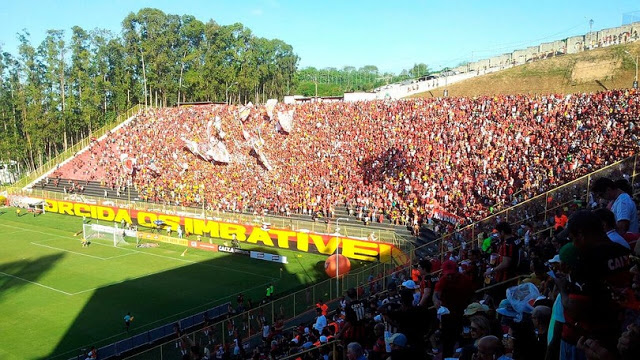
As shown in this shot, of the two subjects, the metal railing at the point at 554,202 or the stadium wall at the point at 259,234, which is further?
the stadium wall at the point at 259,234

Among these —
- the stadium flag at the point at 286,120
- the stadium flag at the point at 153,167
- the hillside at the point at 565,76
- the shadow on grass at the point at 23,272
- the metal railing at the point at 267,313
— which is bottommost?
the shadow on grass at the point at 23,272

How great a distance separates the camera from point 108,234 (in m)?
38.0

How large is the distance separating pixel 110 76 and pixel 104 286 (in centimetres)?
5755

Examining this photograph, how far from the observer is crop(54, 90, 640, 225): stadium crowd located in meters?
28.5

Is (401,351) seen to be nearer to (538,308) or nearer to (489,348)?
(489,348)

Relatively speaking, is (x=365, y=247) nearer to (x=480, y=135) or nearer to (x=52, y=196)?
(x=480, y=135)

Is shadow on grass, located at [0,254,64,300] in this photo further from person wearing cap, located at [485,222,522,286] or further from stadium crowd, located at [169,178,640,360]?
person wearing cap, located at [485,222,522,286]

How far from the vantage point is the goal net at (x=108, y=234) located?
3726 cm

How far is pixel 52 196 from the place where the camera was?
167 ft

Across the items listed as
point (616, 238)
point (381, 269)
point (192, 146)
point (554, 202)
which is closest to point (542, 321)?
point (616, 238)

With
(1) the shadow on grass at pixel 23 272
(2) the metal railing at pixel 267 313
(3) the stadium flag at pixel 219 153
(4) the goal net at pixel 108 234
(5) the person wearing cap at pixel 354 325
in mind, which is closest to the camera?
(5) the person wearing cap at pixel 354 325

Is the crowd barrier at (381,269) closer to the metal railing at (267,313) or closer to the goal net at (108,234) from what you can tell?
the metal railing at (267,313)

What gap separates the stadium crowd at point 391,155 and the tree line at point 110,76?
19433 millimetres

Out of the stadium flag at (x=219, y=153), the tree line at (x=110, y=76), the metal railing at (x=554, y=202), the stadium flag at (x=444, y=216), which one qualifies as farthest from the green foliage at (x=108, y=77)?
the metal railing at (x=554, y=202)
